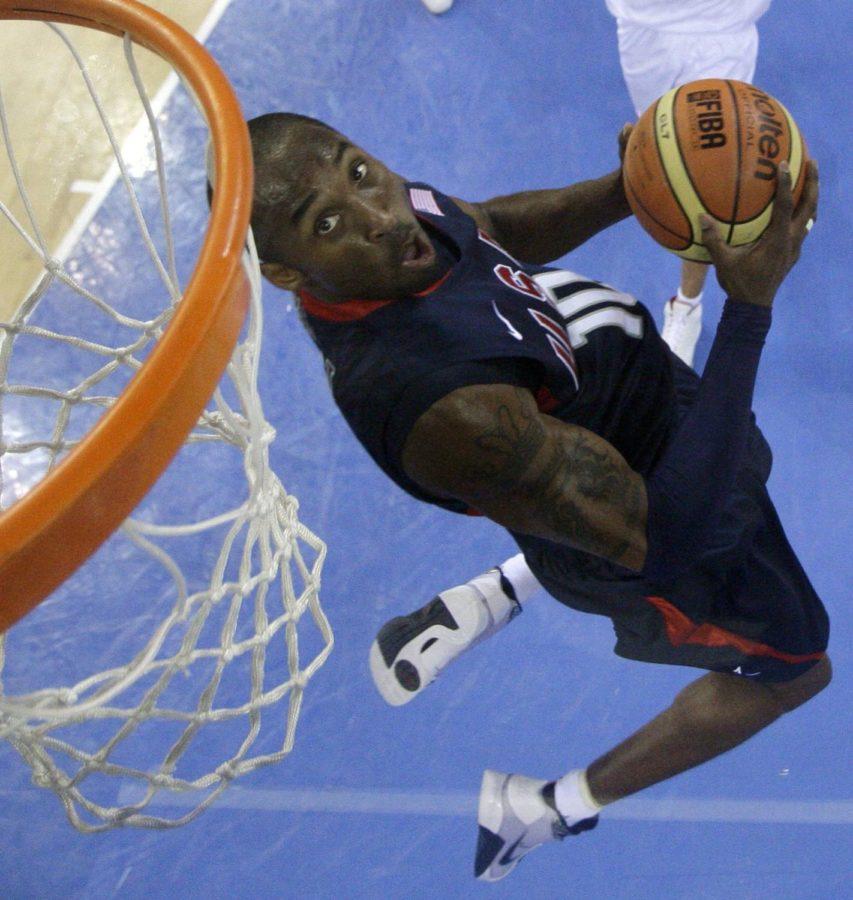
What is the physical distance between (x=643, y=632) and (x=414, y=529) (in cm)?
110

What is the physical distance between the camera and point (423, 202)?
2164 millimetres

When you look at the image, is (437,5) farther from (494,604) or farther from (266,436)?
(266,436)

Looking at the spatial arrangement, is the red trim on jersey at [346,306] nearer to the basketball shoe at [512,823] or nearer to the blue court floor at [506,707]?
the basketball shoe at [512,823]

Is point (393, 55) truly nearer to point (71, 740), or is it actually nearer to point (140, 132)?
point (140, 132)

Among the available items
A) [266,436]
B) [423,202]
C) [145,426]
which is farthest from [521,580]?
[145,426]

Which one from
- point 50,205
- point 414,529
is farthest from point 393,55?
point 414,529

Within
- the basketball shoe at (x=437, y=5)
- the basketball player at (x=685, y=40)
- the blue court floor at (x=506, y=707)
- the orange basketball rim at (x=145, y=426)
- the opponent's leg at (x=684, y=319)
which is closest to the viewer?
the orange basketball rim at (x=145, y=426)

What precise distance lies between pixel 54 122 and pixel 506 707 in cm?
288

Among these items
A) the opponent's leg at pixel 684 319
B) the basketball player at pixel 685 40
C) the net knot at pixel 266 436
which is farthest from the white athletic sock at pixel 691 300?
the net knot at pixel 266 436

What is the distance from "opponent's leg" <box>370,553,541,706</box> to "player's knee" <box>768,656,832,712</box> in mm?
730

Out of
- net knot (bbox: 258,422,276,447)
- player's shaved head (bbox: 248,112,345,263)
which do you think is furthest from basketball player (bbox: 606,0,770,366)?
net knot (bbox: 258,422,276,447)

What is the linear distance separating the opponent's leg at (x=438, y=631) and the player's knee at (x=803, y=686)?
0.73m

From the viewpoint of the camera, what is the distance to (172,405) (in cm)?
139

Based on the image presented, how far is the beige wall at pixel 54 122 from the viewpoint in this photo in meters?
4.21
